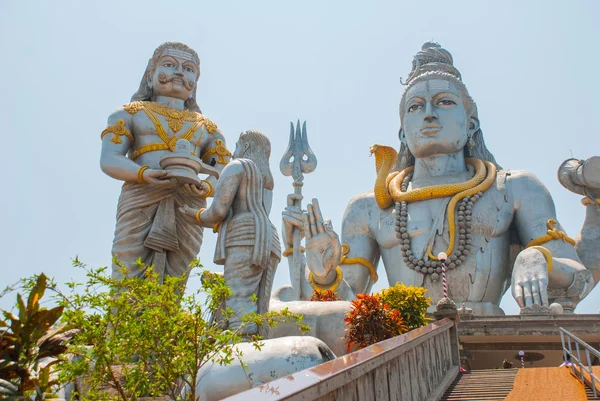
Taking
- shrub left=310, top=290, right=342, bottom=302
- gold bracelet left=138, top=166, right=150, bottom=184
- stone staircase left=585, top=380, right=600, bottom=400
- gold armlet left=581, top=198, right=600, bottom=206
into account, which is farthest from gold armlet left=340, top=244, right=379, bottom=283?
stone staircase left=585, top=380, right=600, bottom=400

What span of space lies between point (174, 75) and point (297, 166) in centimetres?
293

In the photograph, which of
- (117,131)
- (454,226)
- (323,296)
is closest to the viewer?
(117,131)

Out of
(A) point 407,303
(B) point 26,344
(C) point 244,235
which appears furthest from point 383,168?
(B) point 26,344


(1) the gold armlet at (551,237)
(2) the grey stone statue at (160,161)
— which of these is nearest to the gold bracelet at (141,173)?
(2) the grey stone statue at (160,161)

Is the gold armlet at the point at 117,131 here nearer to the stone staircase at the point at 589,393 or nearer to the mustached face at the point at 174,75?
the mustached face at the point at 174,75

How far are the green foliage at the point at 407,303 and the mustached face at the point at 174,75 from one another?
3.34 meters

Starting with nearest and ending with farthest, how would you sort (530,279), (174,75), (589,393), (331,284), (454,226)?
(589,393) → (174,75) → (530,279) → (331,284) → (454,226)

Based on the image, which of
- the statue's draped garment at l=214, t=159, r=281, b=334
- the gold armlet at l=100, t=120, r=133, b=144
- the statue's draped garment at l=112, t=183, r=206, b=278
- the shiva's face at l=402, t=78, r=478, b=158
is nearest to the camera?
the statue's draped garment at l=214, t=159, r=281, b=334

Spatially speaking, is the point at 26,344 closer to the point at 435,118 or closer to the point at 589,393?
the point at 589,393

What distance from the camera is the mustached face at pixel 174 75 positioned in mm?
8703

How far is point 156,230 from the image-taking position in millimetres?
7684

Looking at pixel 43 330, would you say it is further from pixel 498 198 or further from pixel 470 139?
pixel 470 139

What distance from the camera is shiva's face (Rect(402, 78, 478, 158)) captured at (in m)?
12.6

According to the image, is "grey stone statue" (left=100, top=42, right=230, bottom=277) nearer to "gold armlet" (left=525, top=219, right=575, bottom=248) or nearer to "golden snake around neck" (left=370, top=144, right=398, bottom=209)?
"golden snake around neck" (left=370, top=144, right=398, bottom=209)
